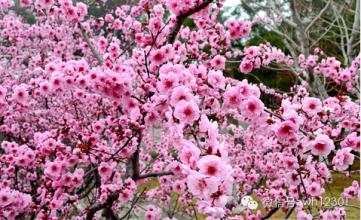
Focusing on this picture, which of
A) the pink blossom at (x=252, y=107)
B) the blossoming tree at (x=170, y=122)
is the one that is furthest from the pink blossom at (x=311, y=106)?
the pink blossom at (x=252, y=107)

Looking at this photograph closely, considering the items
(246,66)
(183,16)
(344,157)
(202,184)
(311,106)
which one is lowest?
(202,184)

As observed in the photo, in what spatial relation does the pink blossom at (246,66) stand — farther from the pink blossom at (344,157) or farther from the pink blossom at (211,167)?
the pink blossom at (211,167)

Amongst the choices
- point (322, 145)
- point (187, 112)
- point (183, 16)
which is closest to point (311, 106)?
point (322, 145)

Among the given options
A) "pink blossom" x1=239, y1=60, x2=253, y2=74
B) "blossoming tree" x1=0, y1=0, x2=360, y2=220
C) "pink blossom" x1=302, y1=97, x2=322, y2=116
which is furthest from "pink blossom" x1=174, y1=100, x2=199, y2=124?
"pink blossom" x1=239, y1=60, x2=253, y2=74

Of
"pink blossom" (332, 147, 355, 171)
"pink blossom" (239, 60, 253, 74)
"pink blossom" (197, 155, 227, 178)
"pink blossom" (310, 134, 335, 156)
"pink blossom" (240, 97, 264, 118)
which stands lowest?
"pink blossom" (197, 155, 227, 178)

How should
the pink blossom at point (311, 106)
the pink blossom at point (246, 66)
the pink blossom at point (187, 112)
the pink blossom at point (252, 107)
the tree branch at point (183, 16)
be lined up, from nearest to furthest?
the pink blossom at point (187, 112)
the pink blossom at point (252, 107)
the pink blossom at point (311, 106)
the tree branch at point (183, 16)
the pink blossom at point (246, 66)

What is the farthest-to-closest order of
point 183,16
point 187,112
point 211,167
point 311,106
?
point 183,16 → point 311,106 → point 187,112 → point 211,167

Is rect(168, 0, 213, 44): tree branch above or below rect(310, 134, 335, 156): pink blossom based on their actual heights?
above

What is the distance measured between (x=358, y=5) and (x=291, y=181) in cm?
528

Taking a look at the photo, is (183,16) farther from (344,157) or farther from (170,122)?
(344,157)

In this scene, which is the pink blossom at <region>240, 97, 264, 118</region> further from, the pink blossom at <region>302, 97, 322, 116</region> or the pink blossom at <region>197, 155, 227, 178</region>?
the pink blossom at <region>197, 155, 227, 178</region>

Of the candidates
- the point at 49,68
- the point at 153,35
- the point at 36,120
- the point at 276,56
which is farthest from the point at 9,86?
the point at 276,56

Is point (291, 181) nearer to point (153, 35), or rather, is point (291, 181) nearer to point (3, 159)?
point (153, 35)

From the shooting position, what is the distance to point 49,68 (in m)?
3.34
